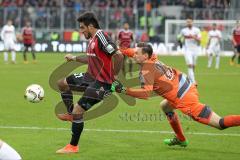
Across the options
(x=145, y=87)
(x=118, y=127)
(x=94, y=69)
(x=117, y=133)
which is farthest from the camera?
(x=118, y=127)

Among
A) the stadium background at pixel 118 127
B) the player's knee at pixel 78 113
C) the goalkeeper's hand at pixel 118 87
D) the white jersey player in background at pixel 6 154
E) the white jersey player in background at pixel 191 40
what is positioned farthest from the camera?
the white jersey player in background at pixel 191 40

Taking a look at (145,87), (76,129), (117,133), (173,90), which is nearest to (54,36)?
(117,133)

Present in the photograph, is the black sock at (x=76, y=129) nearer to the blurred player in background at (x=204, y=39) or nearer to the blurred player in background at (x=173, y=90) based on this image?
the blurred player in background at (x=173, y=90)

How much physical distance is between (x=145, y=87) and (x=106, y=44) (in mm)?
930

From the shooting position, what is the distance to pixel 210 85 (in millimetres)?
24234

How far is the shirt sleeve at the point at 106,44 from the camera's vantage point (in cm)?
1052

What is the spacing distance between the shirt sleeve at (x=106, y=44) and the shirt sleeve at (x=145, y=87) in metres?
0.62

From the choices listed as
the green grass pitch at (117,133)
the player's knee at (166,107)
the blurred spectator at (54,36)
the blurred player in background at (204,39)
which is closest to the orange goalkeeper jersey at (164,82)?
the player's knee at (166,107)

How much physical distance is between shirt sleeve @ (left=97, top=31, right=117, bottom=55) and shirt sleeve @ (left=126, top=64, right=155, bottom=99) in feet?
2.03

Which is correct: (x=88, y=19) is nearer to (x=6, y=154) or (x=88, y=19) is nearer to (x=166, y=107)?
(x=166, y=107)

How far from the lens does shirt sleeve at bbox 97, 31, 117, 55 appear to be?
34.5ft

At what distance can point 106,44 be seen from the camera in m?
10.5

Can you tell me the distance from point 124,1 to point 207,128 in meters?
41.0

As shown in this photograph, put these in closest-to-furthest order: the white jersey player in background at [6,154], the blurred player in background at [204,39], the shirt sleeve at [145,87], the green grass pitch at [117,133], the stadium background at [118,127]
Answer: the white jersey player in background at [6,154]
the shirt sleeve at [145,87]
the green grass pitch at [117,133]
the stadium background at [118,127]
the blurred player in background at [204,39]
